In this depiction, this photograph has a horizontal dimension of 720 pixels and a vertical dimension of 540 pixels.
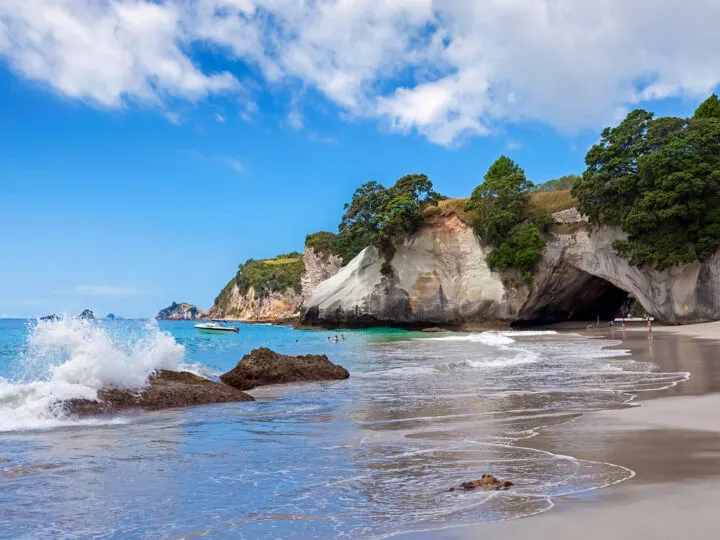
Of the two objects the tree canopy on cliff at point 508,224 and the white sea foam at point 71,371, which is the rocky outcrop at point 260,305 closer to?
the tree canopy on cliff at point 508,224

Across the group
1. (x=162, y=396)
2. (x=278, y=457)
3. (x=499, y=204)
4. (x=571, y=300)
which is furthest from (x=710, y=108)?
(x=278, y=457)

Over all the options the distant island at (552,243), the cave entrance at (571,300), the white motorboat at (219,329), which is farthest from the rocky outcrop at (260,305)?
the cave entrance at (571,300)

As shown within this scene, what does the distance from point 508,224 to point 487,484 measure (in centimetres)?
4503

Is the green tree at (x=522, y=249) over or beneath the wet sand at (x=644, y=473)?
over

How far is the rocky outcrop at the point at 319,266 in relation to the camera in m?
84.6

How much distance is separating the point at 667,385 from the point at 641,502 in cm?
851

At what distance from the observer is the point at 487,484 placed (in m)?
4.94

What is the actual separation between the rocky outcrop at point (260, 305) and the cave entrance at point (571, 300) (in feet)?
192

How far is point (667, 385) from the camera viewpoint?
11.8m

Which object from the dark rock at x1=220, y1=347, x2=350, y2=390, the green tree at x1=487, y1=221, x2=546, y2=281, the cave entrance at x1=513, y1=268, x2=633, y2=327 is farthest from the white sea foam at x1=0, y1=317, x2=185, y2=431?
the cave entrance at x1=513, y1=268, x2=633, y2=327

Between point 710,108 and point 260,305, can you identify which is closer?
point 710,108

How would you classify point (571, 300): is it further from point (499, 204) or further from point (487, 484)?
point (487, 484)

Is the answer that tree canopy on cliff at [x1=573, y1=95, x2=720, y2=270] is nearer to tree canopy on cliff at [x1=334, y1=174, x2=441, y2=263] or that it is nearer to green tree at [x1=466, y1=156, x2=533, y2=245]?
green tree at [x1=466, y1=156, x2=533, y2=245]

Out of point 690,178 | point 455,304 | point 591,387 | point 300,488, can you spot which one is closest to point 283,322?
point 455,304
